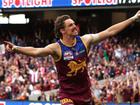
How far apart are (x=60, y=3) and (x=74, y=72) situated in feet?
49.2

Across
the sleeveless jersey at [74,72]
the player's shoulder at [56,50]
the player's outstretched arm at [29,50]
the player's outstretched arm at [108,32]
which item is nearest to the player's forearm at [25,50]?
the player's outstretched arm at [29,50]

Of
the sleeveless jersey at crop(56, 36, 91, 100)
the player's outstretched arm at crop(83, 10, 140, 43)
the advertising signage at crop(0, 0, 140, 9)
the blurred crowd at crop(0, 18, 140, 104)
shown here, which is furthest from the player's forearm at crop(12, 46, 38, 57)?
the advertising signage at crop(0, 0, 140, 9)

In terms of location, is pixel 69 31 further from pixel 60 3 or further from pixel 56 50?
pixel 60 3

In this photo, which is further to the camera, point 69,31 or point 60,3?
point 60,3

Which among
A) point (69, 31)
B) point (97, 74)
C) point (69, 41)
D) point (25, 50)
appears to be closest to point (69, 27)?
point (69, 31)

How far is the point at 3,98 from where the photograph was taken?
19.3 metres

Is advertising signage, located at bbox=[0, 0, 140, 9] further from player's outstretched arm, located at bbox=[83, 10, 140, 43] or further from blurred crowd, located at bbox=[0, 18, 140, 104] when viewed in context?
player's outstretched arm, located at bbox=[83, 10, 140, 43]

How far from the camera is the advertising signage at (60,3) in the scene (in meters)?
21.1

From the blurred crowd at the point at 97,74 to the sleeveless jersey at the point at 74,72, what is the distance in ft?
30.3

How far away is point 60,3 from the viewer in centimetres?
2233

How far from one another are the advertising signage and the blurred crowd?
4.74 feet

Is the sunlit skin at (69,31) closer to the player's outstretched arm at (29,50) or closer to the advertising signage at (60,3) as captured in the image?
the player's outstretched arm at (29,50)

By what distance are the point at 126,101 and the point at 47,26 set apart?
29.7 feet

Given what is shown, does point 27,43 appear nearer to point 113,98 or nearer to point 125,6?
point 125,6
